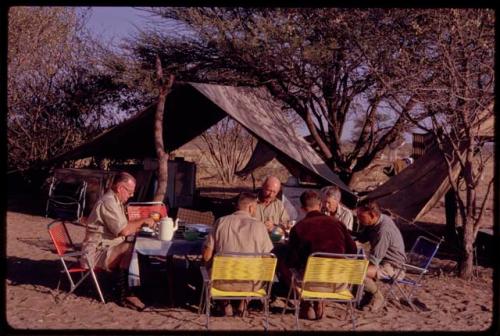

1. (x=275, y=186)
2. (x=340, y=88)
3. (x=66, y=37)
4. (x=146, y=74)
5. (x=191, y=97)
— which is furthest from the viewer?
(x=66, y=37)

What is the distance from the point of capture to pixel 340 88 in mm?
12930

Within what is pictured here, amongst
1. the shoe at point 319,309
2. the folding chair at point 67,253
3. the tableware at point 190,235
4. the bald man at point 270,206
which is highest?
the bald man at point 270,206

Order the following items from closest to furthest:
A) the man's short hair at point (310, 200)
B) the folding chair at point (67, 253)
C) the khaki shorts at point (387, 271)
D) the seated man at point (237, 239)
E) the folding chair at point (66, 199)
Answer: the seated man at point (237, 239), the man's short hair at point (310, 200), the folding chair at point (67, 253), the khaki shorts at point (387, 271), the folding chair at point (66, 199)

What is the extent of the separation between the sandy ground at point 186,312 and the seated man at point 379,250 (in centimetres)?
23

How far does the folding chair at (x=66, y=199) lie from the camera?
1149 centimetres

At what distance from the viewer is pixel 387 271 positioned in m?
5.82

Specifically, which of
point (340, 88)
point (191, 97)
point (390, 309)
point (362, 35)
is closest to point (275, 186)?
point (390, 309)

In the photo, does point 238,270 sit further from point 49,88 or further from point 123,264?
point 49,88

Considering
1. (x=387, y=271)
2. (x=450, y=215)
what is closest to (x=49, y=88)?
(x=450, y=215)

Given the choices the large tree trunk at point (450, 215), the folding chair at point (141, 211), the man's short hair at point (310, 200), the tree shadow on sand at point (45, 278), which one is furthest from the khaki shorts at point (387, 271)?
the large tree trunk at point (450, 215)

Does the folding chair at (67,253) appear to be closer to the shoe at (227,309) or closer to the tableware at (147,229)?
the tableware at (147,229)

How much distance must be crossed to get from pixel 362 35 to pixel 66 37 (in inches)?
315

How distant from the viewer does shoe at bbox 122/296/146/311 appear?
546cm

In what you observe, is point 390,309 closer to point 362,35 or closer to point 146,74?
point 362,35
